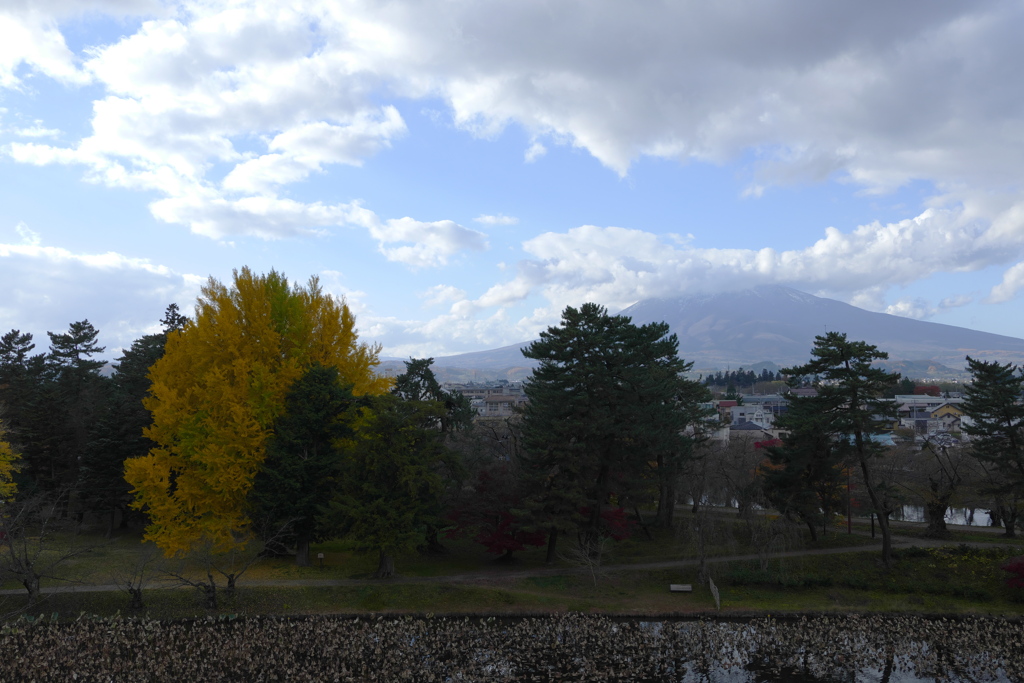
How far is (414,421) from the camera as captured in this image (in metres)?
28.2

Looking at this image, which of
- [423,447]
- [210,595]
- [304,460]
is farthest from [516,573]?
[210,595]

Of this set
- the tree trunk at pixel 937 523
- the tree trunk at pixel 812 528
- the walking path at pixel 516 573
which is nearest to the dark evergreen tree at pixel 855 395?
the walking path at pixel 516 573

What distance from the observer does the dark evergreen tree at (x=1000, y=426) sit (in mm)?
28922

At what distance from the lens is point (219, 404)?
2806 cm

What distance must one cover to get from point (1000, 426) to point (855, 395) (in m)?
8.65

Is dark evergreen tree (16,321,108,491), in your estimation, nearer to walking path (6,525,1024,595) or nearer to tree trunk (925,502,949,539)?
walking path (6,525,1024,595)

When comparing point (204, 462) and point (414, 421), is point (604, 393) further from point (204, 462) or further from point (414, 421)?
point (204, 462)

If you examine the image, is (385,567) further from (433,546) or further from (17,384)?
(17,384)

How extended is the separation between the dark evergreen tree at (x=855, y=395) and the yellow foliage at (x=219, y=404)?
2303 centimetres

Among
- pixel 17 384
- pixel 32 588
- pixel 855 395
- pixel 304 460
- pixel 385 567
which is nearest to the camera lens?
pixel 32 588

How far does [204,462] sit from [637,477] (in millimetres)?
21445

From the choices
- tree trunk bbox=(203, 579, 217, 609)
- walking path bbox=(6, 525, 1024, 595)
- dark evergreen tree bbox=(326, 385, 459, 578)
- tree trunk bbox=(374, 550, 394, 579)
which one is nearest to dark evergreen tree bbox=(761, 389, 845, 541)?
walking path bbox=(6, 525, 1024, 595)

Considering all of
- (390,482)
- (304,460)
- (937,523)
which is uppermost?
(304,460)

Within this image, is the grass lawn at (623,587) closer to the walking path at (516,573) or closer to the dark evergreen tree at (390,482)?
the walking path at (516,573)
